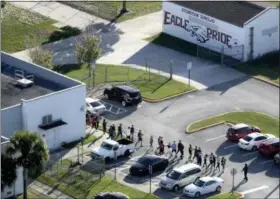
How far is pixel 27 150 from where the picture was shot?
145ft

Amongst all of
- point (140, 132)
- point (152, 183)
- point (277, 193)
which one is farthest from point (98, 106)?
point (277, 193)

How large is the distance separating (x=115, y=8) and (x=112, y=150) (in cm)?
3684

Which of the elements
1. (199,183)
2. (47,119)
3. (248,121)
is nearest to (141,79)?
(248,121)

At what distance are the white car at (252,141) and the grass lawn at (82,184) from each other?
9943 millimetres

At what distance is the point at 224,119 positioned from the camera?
203 ft

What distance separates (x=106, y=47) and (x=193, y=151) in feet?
82.5

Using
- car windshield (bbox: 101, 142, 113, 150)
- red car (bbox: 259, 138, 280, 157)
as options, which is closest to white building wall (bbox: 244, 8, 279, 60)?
red car (bbox: 259, 138, 280, 157)

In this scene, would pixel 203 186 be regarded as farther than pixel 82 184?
No

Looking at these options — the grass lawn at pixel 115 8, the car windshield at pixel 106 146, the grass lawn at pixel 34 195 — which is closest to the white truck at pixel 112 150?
the car windshield at pixel 106 146

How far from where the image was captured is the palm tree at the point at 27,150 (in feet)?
144

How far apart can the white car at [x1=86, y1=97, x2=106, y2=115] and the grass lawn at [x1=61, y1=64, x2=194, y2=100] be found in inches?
199

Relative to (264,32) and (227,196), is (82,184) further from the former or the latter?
(264,32)

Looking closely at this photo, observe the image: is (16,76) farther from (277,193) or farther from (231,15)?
(231,15)

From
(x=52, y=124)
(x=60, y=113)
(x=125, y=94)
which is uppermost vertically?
(x=60, y=113)
